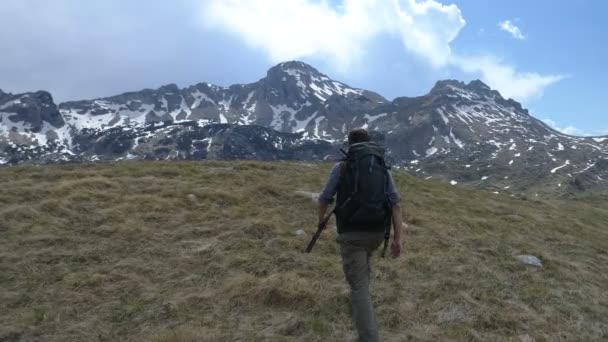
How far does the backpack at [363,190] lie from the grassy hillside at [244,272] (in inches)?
86.9

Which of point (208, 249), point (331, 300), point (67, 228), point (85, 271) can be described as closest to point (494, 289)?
point (331, 300)

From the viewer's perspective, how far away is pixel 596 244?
1817cm

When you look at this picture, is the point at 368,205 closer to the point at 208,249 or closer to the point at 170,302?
the point at 170,302

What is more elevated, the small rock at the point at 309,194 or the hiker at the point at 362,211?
the hiker at the point at 362,211

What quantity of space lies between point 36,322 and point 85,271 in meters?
2.37

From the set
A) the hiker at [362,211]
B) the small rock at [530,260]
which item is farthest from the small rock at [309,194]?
the hiker at [362,211]

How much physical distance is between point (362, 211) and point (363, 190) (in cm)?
32

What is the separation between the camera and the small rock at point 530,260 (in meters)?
13.2

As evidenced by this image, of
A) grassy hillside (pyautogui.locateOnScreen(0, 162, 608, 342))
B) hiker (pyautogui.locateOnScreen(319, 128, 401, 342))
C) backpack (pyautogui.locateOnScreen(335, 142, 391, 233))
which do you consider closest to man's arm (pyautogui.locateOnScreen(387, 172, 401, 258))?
hiker (pyautogui.locateOnScreen(319, 128, 401, 342))

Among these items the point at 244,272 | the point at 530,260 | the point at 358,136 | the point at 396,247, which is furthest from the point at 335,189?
the point at 530,260

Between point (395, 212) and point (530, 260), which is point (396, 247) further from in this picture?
point (530, 260)

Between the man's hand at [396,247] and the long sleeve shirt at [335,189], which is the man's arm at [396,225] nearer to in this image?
the man's hand at [396,247]

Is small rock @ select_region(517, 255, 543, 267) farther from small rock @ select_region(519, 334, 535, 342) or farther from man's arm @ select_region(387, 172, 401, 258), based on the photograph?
man's arm @ select_region(387, 172, 401, 258)

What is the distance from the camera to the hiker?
7246 mm
